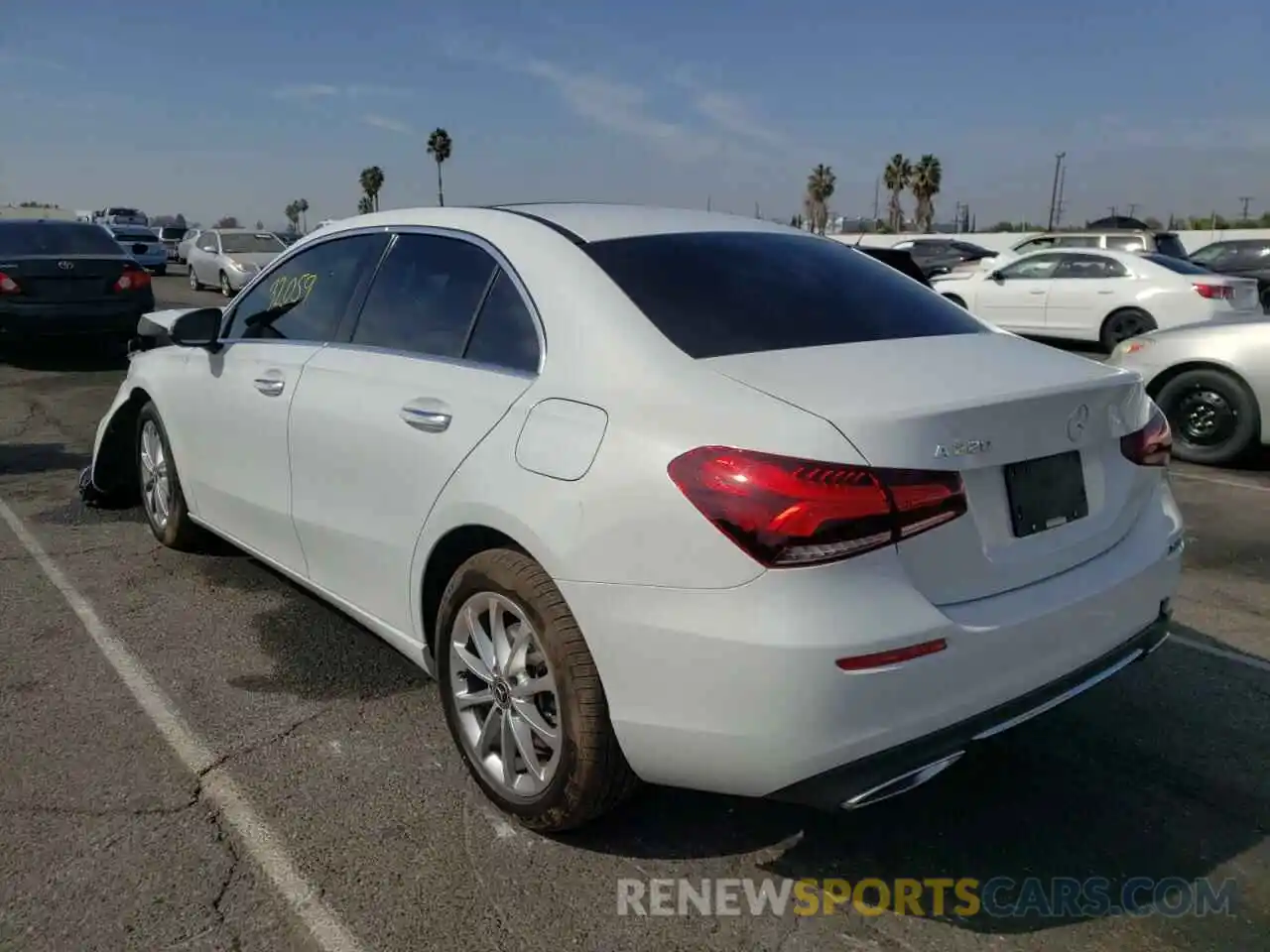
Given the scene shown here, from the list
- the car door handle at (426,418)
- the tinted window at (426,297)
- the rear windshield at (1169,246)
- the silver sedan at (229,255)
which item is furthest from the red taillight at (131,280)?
the rear windshield at (1169,246)

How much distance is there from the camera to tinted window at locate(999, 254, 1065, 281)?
47.9 ft

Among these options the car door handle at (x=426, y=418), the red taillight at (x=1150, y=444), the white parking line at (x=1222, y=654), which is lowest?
the white parking line at (x=1222, y=654)

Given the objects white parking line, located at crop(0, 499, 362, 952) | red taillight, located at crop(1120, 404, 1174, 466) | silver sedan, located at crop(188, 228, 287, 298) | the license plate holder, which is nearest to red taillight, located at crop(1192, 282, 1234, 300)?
red taillight, located at crop(1120, 404, 1174, 466)

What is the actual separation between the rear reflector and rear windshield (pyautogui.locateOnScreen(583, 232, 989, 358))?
33.7 inches

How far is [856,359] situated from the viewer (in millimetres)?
2666

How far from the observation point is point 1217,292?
41.3 ft

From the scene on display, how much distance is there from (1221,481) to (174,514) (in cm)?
646

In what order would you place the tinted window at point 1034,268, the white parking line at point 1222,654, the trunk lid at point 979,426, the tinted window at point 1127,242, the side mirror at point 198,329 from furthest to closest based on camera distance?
the tinted window at point 1127,242 → the tinted window at point 1034,268 → the side mirror at point 198,329 → the white parking line at point 1222,654 → the trunk lid at point 979,426

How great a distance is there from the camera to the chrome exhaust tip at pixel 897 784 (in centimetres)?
227

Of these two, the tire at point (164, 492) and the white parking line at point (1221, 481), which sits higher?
the tire at point (164, 492)

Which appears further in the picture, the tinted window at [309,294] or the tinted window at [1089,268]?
the tinted window at [1089,268]

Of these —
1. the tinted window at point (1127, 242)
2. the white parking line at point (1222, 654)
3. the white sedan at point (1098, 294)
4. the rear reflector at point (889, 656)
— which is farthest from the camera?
the tinted window at point (1127, 242)

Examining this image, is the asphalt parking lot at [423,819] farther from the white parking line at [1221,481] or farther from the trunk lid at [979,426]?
the white parking line at [1221,481]

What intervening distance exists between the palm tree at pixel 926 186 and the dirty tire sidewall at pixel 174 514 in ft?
197
